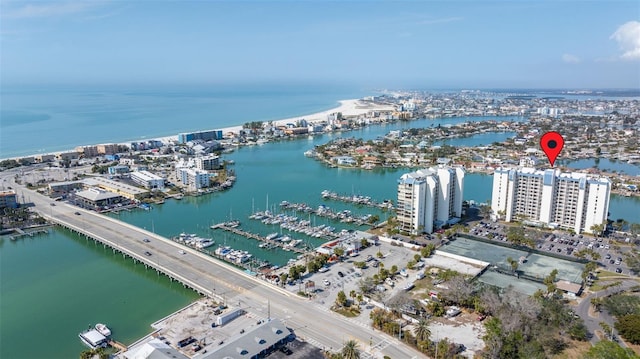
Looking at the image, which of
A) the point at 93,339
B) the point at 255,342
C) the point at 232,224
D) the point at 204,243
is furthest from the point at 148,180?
the point at 255,342

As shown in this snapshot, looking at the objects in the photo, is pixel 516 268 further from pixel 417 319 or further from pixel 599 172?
pixel 599 172

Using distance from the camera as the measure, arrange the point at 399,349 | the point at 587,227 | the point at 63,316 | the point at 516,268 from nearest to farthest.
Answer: the point at 399,349 → the point at 63,316 → the point at 516,268 → the point at 587,227

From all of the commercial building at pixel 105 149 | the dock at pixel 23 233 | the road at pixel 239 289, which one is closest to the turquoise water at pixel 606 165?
the road at pixel 239 289

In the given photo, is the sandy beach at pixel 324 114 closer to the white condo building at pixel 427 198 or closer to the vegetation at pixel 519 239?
the white condo building at pixel 427 198

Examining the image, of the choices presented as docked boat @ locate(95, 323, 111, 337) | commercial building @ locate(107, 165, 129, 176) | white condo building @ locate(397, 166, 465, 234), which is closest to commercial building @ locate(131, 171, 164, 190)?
commercial building @ locate(107, 165, 129, 176)

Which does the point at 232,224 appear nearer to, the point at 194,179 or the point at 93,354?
the point at 194,179

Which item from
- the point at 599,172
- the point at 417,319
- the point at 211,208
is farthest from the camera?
the point at 599,172

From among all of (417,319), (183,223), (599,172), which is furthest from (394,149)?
(417,319)
